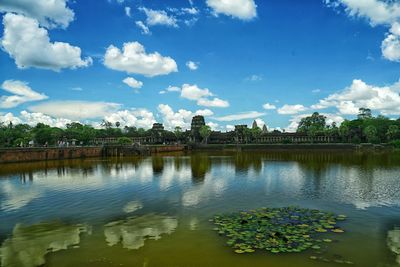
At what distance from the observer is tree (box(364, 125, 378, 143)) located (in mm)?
102500

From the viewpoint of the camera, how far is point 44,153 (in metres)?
52.8

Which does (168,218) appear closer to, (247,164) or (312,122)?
(247,164)

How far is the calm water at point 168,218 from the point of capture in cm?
1019

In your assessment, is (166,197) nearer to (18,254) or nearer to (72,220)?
(72,220)

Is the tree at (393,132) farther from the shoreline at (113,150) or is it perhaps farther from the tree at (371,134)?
the shoreline at (113,150)

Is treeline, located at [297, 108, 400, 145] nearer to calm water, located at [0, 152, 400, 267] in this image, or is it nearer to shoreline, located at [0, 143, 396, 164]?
shoreline, located at [0, 143, 396, 164]

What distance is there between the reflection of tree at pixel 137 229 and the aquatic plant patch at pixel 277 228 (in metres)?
2.23

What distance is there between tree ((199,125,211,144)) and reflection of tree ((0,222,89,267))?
4355 inches

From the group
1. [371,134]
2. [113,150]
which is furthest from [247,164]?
[371,134]

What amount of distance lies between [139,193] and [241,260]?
43.8 feet

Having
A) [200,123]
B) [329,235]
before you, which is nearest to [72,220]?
[329,235]

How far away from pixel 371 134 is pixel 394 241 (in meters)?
105

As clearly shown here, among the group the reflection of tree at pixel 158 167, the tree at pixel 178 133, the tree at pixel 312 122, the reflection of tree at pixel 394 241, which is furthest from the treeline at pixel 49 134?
the reflection of tree at pixel 394 241

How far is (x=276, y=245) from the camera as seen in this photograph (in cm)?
1072
